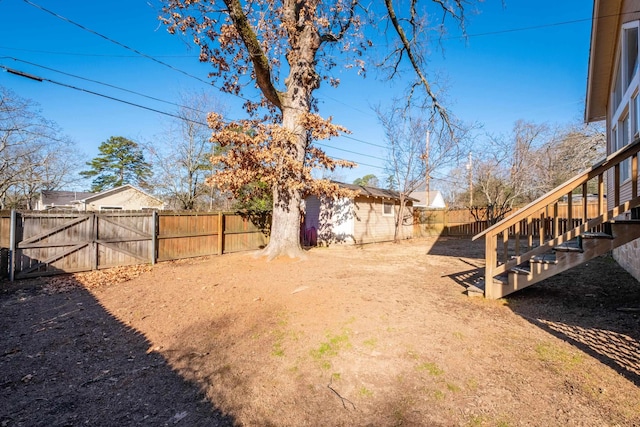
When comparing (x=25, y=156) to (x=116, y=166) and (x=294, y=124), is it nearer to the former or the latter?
(x=116, y=166)

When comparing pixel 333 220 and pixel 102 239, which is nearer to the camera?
pixel 102 239

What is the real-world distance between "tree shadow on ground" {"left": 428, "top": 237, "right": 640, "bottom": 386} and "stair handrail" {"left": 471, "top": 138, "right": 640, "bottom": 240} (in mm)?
1315

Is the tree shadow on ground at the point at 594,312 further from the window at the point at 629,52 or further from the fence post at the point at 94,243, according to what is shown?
the fence post at the point at 94,243

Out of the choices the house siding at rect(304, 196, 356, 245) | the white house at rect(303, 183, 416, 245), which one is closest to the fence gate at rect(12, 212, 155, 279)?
the white house at rect(303, 183, 416, 245)

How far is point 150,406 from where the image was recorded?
7.72 ft

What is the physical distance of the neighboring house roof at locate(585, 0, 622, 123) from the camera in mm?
6109

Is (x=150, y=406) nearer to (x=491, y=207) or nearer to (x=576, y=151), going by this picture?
(x=491, y=207)

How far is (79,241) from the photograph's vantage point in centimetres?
735

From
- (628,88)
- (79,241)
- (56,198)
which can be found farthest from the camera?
(56,198)

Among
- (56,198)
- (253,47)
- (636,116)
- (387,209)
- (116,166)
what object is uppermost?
(116,166)

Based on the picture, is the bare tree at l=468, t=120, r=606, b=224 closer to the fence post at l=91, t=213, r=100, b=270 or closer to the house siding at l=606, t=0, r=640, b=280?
the house siding at l=606, t=0, r=640, b=280

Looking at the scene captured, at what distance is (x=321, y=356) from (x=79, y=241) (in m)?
7.37

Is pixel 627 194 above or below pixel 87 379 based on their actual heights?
above

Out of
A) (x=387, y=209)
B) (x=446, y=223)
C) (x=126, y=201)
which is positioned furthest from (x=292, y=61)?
(x=126, y=201)
